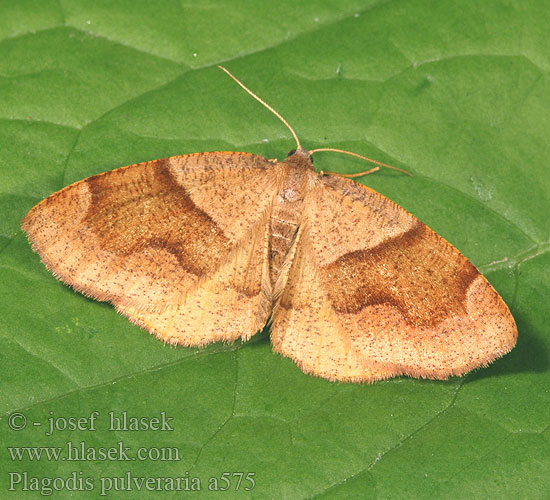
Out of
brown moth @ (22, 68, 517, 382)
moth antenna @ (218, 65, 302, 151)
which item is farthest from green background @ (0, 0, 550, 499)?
brown moth @ (22, 68, 517, 382)

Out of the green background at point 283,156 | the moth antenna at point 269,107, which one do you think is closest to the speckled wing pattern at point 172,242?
the green background at point 283,156

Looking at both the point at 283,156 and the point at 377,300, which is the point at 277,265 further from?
the point at 283,156

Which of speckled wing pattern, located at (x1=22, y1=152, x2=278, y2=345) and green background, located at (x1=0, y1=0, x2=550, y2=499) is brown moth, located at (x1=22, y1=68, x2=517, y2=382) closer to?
speckled wing pattern, located at (x1=22, y1=152, x2=278, y2=345)

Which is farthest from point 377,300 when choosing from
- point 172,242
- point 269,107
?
point 269,107

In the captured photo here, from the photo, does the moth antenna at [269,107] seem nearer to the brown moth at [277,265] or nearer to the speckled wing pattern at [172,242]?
→ the brown moth at [277,265]

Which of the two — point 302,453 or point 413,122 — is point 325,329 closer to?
point 302,453

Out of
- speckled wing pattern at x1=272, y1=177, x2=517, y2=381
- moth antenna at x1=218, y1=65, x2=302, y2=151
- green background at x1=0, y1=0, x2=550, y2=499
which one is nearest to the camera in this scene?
speckled wing pattern at x1=272, y1=177, x2=517, y2=381

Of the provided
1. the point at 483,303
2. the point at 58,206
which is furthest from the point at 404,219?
the point at 58,206
